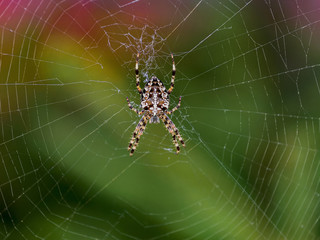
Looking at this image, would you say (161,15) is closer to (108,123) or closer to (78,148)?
(108,123)

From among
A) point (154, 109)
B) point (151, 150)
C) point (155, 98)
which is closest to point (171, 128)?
point (154, 109)

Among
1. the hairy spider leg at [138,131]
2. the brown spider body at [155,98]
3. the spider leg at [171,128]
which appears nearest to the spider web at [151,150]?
the brown spider body at [155,98]

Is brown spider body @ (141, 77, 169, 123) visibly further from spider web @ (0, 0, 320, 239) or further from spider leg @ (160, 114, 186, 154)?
spider web @ (0, 0, 320, 239)

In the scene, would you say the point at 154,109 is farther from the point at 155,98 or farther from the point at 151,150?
the point at 151,150

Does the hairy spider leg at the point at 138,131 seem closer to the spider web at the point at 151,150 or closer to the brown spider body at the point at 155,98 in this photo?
the brown spider body at the point at 155,98

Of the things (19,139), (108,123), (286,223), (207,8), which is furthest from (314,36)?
(19,139)

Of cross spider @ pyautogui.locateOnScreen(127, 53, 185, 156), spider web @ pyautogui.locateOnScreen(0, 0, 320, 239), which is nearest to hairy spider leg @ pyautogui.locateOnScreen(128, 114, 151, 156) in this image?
cross spider @ pyautogui.locateOnScreen(127, 53, 185, 156)
